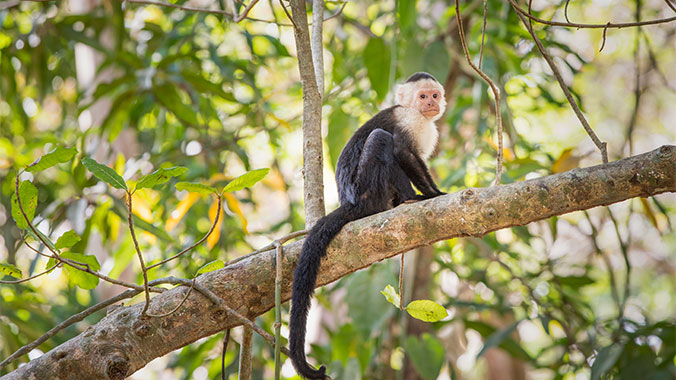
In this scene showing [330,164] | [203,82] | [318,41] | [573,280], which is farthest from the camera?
[330,164]

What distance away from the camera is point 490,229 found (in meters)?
1.87

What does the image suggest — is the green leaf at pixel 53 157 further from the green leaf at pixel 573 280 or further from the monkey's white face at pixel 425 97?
the green leaf at pixel 573 280

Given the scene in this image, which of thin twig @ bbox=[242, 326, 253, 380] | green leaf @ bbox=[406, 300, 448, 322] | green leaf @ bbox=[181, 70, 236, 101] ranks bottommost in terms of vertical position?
thin twig @ bbox=[242, 326, 253, 380]

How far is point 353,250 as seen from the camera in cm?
206

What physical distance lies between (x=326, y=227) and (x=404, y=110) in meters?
1.36

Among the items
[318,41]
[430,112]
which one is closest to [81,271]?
[318,41]

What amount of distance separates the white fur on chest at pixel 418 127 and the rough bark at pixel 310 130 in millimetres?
867

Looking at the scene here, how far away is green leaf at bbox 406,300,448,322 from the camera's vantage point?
197 centimetres

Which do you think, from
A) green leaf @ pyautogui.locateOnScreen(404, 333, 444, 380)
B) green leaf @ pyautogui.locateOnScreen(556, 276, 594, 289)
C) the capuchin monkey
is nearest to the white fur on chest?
the capuchin monkey

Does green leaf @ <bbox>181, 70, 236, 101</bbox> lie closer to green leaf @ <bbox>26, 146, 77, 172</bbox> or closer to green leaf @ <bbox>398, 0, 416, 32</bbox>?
green leaf @ <bbox>398, 0, 416, 32</bbox>

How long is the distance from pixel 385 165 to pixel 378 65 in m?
1.23

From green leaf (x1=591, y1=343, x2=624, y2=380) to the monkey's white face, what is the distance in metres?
1.71

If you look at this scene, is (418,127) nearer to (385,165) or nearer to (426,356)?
(385,165)

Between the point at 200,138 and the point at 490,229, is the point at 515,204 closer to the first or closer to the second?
the point at 490,229
